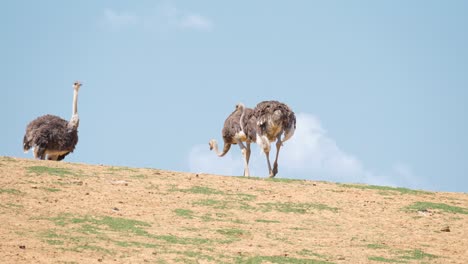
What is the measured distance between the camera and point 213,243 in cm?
1257

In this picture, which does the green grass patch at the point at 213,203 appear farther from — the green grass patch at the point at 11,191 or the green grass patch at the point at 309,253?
the green grass patch at the point at 11,191

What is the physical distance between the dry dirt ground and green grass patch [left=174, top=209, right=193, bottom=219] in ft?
0.06

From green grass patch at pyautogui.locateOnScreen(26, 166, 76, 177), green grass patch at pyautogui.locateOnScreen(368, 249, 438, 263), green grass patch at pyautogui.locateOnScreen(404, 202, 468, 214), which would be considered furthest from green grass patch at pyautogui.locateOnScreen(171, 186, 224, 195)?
green grass patch at pyautogui.locateOnScreen(368, 249, 438, 263)

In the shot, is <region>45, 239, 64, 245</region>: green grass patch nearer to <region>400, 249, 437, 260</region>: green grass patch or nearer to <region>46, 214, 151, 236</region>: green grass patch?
<region>46, 214, 151, 236</region>: green grass patch

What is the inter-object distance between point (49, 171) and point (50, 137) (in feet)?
18.3

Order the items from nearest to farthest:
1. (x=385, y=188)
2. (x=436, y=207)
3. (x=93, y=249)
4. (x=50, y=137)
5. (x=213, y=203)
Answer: (x=93, y=249), (x=213, y=203), (x=436, y=207), (x=385, y=188), (x=50, y=137)

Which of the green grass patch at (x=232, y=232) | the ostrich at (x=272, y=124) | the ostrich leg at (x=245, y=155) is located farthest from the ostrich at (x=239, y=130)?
the green grass patch at (x=232, y=232)

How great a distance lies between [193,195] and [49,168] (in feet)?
9.53

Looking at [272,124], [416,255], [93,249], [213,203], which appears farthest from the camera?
[272,124]

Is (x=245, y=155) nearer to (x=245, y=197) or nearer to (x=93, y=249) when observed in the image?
(x=245, y=197)

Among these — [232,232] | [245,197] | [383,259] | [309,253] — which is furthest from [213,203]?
[383,259]

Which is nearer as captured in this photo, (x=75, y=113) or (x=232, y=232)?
(x=232, y=232)

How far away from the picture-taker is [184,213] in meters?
14.1

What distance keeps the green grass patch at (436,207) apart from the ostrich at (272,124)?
169 inches
